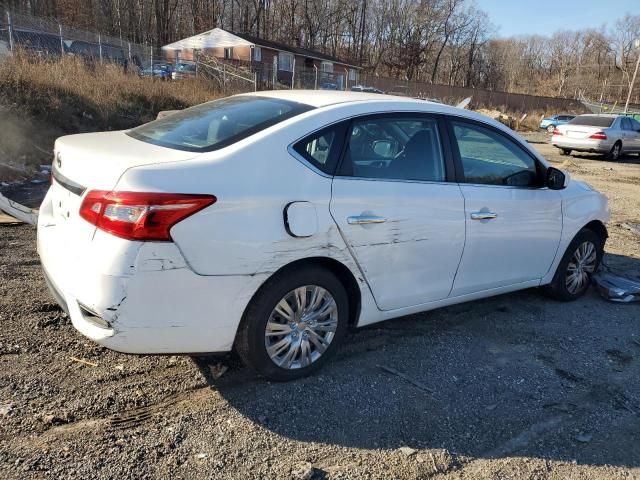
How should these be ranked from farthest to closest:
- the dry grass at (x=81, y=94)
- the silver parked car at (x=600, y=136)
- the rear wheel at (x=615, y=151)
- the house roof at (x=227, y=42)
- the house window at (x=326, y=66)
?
1. the house window at (x=326, y=66)
2. the house roof at (x=227, y=42)
3. the rear wheel at (x=615, y=151)
4. the silver parked car at (x=600, y=136)
5. the dry grass at (x=81, y=94)

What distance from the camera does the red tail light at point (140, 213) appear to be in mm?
2502

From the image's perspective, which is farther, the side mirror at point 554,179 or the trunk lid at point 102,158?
the side mirror at point 554,179

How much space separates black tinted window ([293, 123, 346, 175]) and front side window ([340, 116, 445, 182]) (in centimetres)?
7

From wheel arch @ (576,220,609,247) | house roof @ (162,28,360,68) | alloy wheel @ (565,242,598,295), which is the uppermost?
house roof @ (162,28,360,68)

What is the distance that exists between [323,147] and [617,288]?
3.57 metres

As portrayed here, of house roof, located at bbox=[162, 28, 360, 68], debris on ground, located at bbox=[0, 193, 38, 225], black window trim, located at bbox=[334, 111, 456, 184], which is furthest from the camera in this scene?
house roof, located at bbox=[162, 28, 360, 68]

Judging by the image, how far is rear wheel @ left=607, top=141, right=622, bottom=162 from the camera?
63.0 feet

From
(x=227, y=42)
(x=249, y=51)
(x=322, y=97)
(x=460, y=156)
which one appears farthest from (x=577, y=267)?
(x=227, y=42)

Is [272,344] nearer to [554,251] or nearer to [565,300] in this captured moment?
[554,251]

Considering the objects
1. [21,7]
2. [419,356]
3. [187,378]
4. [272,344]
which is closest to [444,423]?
[419,356]

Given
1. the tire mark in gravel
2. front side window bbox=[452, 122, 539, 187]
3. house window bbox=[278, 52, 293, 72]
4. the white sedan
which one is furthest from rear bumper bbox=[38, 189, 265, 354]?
house window bbox=[278, 52, 293, 72]

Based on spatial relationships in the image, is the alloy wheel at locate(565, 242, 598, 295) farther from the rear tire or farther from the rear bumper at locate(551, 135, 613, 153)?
the rear bumper at locate(551, 135, 613, 153)

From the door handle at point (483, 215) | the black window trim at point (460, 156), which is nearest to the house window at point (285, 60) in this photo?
the black window trim at point (460, 156)

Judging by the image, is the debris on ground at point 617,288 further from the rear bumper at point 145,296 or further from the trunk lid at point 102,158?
the trunk lid at point 102,158
